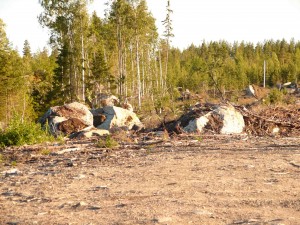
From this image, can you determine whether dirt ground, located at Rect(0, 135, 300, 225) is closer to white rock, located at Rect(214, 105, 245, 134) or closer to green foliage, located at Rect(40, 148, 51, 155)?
green foliage, located at Rect(40, 148, 51, 155)

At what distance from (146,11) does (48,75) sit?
1959 cm

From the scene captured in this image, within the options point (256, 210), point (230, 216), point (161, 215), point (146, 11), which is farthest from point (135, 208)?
point (146, 11)

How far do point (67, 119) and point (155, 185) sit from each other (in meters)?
12.8

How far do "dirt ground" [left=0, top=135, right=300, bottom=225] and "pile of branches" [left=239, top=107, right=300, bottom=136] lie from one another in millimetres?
3144

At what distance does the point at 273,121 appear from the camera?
1342 cm

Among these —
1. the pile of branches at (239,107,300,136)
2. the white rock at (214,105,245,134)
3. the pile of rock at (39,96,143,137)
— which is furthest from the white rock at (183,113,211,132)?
the pile of rock at (39,96,143,137)

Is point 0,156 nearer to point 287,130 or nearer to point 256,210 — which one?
point 256,210

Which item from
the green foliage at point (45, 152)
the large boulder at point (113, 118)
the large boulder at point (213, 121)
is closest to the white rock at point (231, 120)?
the large boulder at point (213, 121)

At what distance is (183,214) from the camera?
→ 14.4 ft

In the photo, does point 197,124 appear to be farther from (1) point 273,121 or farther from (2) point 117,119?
(2) point 117,119

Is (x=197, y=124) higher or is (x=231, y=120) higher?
(x=231, y=120)

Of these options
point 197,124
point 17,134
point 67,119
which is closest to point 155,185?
point 17,134

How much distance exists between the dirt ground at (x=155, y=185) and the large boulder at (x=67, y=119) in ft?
23.3

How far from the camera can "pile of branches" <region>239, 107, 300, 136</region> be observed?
518 inches
